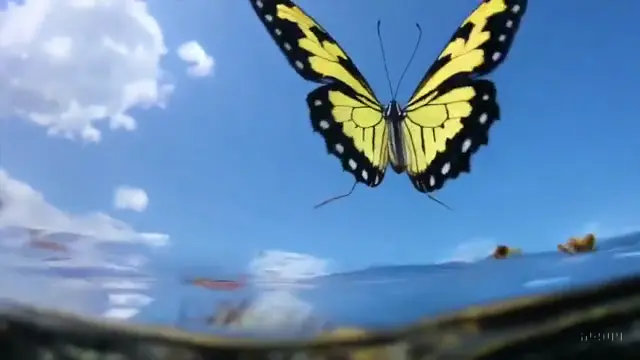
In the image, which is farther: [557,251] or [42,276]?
[557,251]

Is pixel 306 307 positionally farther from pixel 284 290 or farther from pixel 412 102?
pixel 412 102

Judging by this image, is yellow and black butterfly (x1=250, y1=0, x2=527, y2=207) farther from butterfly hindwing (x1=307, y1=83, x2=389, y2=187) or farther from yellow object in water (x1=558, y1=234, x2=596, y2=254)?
yellow object in water (x1=558, y1=234, x2=596, y2=254)

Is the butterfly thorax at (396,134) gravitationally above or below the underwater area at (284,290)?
above

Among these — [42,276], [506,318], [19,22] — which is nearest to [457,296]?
[506,318]

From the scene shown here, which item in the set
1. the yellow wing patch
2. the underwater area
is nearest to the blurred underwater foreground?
the underwater area

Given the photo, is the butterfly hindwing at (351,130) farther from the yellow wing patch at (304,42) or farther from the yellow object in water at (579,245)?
the yellow object in water at (579,245)

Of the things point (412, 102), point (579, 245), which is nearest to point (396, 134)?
point (412, 102)

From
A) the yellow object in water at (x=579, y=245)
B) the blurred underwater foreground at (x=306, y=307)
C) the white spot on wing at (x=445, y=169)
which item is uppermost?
the white spot on wing at (x=445, y=169)

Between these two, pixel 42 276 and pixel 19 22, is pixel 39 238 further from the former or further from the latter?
pixel 19 22

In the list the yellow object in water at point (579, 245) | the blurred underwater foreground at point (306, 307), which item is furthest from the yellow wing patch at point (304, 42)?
the yellow object in water at point (579, 245)
